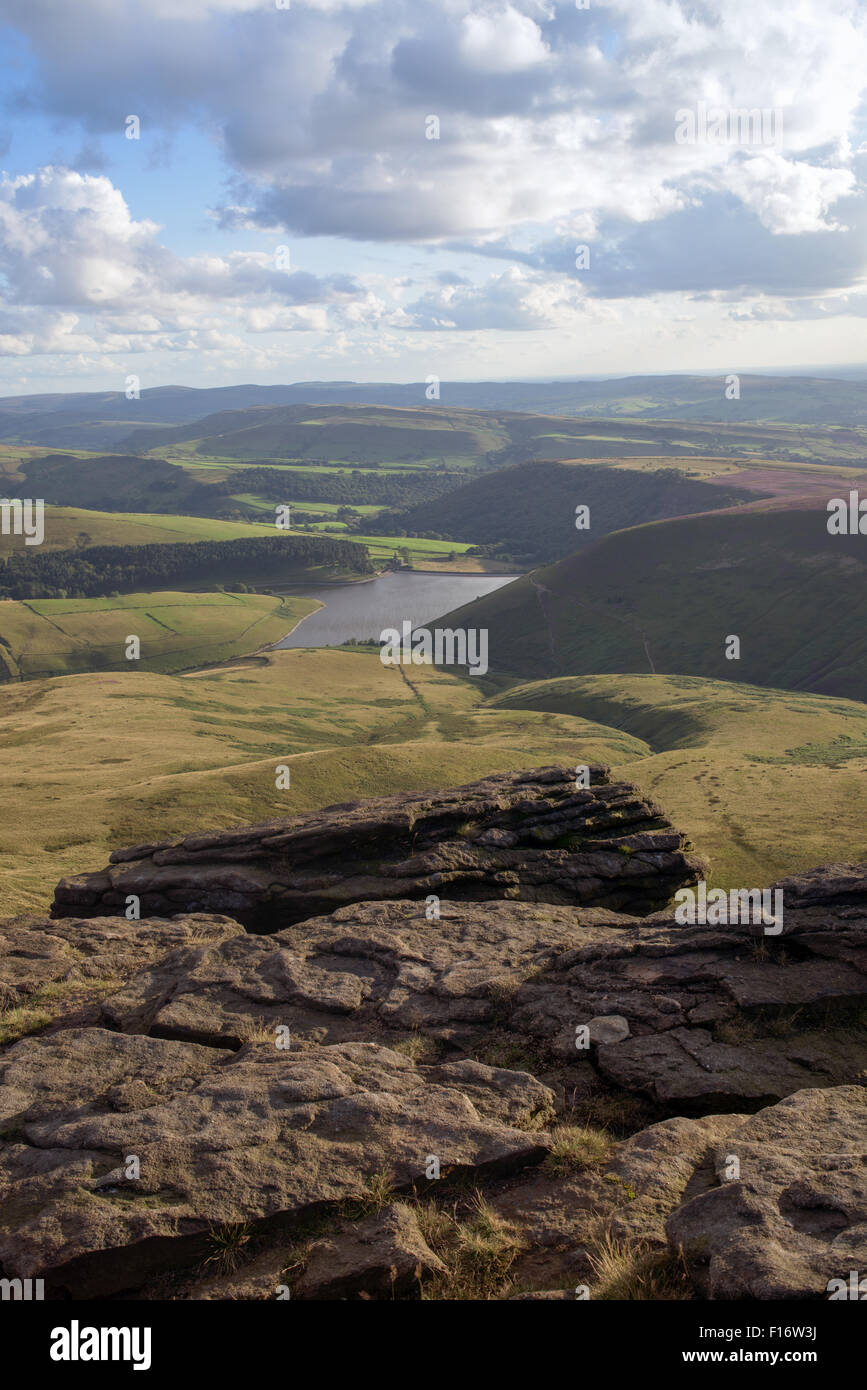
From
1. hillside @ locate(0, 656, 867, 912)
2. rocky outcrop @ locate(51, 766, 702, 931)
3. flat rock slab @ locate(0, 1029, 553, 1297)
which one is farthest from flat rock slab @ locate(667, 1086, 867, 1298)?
hillside @ locate(0, 656, 867, 912)

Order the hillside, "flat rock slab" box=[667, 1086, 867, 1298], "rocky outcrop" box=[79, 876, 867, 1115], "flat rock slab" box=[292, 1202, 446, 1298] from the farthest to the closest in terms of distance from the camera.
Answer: the hillside → "rocky outcrop" box=[79, 876, 867, 1115] → "flat rock slab" box=[292, 1202, 446, 1298] → "flat rock slab" box=[667, 1086, 867, 1298]

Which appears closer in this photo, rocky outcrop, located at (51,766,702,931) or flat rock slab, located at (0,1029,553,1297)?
flat rock slab, located at (0,1029,553,1297)

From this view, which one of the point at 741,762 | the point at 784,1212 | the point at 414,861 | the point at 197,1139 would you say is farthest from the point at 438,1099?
the point at 741,762

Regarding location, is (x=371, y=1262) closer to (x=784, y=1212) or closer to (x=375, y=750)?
(x=784, y=1212)

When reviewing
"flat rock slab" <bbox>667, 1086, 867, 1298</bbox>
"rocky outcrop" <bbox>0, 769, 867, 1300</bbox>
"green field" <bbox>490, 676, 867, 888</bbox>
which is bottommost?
"green field" <bbox>490, 676, 867, 888</bbox>

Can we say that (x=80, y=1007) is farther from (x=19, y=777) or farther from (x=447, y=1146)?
(x=19, y=777)

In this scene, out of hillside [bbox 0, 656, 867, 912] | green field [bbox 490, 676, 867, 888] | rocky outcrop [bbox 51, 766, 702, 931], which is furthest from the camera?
hillside [bbox 0, 656, 867, 912]

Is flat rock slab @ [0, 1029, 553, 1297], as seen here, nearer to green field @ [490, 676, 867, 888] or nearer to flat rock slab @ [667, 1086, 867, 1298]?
flat rock slab @ [667, 1086, 867, 1298]
